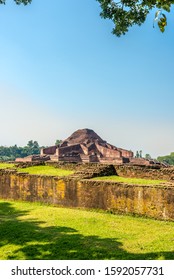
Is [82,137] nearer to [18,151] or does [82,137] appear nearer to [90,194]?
[90,194]

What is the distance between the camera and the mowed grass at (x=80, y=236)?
5.23 metres

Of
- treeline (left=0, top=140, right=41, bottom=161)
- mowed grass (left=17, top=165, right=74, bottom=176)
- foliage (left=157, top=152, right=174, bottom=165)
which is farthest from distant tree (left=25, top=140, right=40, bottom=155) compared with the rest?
mowed grass (left=17, top=165, right=74, bottom=176)

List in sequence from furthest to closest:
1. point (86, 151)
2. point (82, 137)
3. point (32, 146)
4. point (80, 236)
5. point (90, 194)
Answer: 1. point (32, 146)
2. point (82, 137)
3. point (86, 151)
4. point (90, 194)
5. point (80, 236)

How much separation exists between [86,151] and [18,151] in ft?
223

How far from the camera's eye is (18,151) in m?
103

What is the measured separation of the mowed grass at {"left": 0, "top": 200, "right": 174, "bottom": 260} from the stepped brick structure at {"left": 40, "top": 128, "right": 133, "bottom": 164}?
22.4m

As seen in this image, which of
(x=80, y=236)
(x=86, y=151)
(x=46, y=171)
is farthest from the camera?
(x=86, y=151)

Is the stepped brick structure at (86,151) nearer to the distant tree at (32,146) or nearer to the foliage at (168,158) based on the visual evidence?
the distant tree at (32,146)

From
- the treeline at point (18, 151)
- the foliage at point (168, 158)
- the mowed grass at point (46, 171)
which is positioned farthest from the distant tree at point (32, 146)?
the mowed grass at point (46, 171)

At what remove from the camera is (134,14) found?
629 centimetres

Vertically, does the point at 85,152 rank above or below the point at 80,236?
above

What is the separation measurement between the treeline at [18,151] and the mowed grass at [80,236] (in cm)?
8843

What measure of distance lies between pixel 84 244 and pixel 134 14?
4846mm

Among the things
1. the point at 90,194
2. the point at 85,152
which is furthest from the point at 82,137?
the point at 90,194
